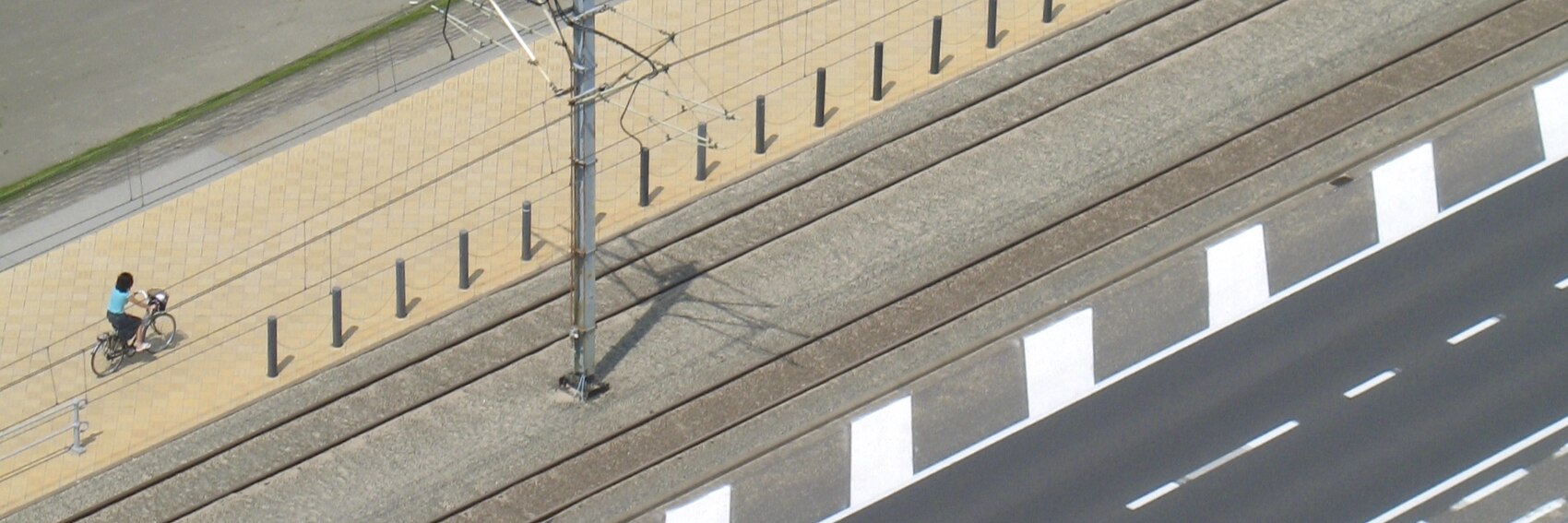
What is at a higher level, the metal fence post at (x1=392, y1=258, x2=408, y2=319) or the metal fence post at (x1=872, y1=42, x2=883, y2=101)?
the metal fence post at (x1=872, y1=42, x2=883, y2=101)

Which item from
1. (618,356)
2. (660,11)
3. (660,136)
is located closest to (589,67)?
(618,356)

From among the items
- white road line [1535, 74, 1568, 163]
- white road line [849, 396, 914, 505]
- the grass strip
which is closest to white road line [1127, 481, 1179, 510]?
white road line [849, 396, 914, 505]

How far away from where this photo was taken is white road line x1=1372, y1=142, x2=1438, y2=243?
1368 inches

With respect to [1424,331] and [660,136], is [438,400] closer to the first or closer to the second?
[660,136]

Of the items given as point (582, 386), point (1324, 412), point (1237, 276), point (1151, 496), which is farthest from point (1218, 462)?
point (582, 386)

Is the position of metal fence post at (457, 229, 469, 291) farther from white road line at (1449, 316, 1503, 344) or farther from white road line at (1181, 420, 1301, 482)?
white road line at (1449, 316, 1503, 344)

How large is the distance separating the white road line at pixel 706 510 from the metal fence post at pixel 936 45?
29.8 ft

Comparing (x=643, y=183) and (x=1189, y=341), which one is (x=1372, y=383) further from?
(x=643, y=183)

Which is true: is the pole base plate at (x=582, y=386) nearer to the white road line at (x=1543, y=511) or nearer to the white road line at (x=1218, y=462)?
the white road line at (x=1218, y=462)

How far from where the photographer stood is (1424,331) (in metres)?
33.0

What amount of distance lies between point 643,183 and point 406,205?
3.37 meters

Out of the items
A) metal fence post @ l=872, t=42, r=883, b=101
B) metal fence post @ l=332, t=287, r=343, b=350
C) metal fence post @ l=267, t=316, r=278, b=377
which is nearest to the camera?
metal fence post @ l=267, t=316, r=278, b=377

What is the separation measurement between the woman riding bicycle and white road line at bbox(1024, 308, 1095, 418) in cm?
1116

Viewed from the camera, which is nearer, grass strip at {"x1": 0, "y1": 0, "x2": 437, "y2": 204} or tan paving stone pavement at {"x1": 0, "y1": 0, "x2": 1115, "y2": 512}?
tan paving stone pavement at {"x1": 0, "y1": 0, "x2": 1115, "y2": 512}
